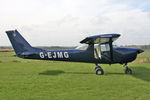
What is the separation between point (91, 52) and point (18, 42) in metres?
5.45

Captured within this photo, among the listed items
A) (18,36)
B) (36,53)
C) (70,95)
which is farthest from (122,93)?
(18,36)

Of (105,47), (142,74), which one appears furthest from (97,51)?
(142,74)

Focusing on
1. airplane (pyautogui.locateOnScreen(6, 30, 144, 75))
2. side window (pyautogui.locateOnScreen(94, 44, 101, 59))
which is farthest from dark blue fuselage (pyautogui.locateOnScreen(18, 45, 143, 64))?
side window (pyautogui.locateOnScreen(94, 44, 101, 59))

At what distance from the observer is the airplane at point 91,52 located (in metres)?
9.61

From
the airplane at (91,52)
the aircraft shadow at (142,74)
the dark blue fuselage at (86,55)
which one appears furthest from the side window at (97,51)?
the aircraft shadow at (142,74)

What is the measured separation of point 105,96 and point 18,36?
838cm

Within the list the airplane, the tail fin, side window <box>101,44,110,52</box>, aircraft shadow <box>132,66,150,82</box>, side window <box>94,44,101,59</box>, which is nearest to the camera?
aircraft shadow <box>132,66,150,82</box>

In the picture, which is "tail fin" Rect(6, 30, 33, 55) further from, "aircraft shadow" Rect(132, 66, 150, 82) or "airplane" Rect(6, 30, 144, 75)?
"aircraft shadow" Rect(132, 66, 150, 82)

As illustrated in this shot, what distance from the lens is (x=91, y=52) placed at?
400 inches

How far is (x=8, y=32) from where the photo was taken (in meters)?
10.7

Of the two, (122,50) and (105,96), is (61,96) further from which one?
(122,50)

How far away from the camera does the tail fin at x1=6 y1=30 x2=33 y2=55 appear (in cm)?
1073

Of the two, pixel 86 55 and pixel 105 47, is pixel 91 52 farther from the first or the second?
pixel 105 47

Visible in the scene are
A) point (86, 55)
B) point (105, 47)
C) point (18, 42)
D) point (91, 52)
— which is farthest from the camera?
point (18, 42)
